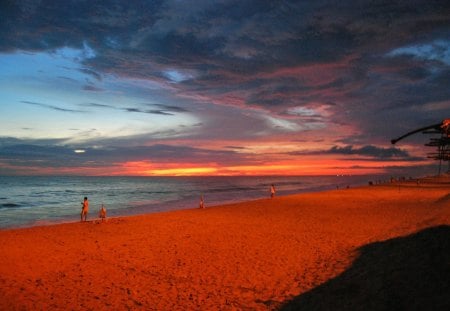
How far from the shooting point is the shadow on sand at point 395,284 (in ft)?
20.5

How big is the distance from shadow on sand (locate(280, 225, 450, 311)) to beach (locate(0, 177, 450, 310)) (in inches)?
1.3

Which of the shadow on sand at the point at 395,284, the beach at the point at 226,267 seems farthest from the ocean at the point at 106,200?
the shadow on sand at the point at 395,284

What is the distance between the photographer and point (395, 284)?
24.7ft

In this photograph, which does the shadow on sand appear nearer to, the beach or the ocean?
the beach

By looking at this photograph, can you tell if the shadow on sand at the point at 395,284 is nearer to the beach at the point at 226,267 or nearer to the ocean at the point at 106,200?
the beach at the point at 226,267

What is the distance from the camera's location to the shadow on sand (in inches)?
245

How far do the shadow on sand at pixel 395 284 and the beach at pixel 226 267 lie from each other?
0.03 metres

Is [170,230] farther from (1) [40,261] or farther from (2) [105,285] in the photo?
(2) [105,285]

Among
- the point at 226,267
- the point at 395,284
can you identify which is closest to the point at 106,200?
the point at 226,267

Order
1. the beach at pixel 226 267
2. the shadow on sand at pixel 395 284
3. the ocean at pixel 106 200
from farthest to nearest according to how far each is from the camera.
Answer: the ocean at pixel 106 200
the beach at pixel 226 267
the shadow on sand at pixel 395 284

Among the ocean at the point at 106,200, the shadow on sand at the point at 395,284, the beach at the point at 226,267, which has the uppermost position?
the shadow on sand at the point at 395,284

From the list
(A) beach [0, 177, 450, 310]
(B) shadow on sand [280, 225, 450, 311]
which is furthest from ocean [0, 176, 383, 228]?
(B) shadow on sand [280, 225, 450, 311]

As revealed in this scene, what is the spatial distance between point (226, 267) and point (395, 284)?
605cm

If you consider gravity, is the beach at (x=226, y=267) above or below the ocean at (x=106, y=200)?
above
